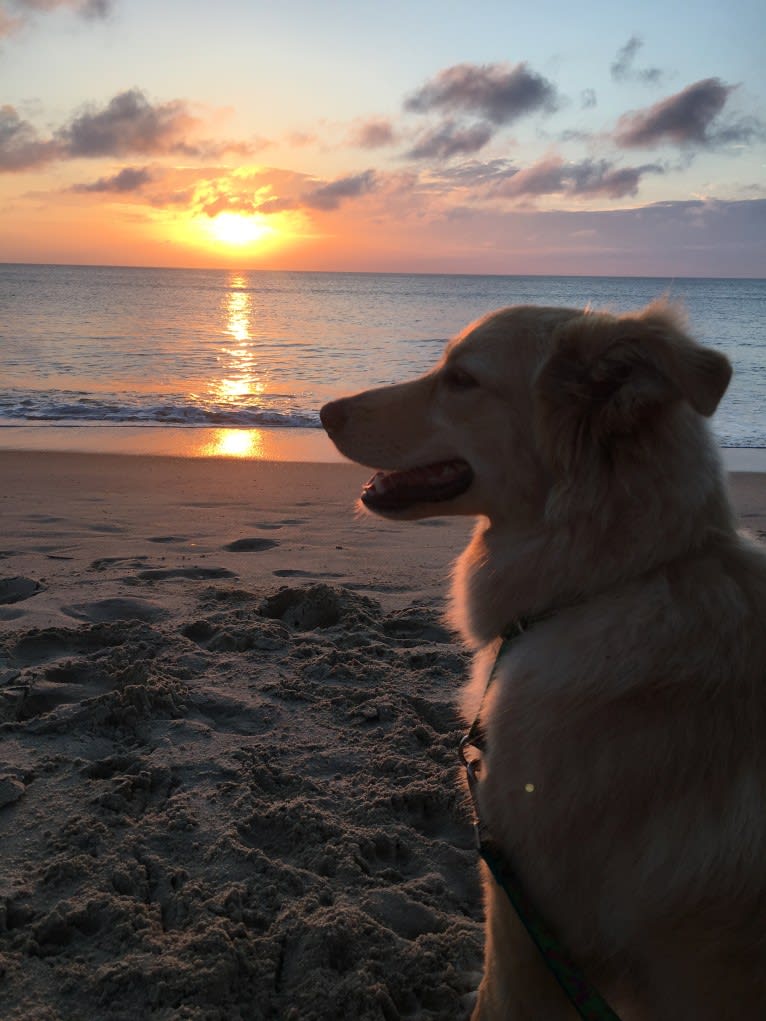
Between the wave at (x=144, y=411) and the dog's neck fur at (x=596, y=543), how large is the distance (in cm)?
1048

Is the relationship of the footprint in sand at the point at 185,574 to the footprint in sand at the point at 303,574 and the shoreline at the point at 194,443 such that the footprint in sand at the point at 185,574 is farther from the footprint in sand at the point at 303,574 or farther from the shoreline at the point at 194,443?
the shoreline at the point at 194,443

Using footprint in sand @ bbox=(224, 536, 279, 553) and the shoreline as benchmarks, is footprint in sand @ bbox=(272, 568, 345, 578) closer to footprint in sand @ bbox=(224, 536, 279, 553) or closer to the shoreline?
footprint in sand @ bbox=(224, 536, 279, 553)

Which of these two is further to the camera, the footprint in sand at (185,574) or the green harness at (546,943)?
the footprint in sand at (185,574)

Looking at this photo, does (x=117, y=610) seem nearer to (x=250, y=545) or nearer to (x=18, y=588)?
(x=18, y=588)

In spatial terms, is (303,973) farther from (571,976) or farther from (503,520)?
(503,520)

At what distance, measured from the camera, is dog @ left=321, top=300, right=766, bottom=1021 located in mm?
1633

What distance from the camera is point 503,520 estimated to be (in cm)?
234

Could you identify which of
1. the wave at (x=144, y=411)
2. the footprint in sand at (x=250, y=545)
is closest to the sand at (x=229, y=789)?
the footprint in sand at (x=250, y=545)

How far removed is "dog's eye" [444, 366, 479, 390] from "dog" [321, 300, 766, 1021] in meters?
0.18

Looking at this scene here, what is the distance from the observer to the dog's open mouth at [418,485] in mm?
2523

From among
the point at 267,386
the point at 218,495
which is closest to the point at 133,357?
the point at 267,386

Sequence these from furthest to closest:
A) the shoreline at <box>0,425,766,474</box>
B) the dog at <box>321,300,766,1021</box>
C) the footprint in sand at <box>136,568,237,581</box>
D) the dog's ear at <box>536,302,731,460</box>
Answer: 1. the shoreline at <box>0,425,766,474</box>
2. the footprint in sand at <box>136,568,237,581</box>
3. the dog's ear at <box>536,302,731,460</box>
4. the dog at <box>321,300,766,1021</box>

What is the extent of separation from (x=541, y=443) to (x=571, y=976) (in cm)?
125

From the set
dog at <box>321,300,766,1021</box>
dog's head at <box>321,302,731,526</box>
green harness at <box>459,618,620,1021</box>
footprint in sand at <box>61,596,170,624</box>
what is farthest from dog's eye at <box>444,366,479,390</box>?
footprint in sand at <box>61,596,170,624</box>
